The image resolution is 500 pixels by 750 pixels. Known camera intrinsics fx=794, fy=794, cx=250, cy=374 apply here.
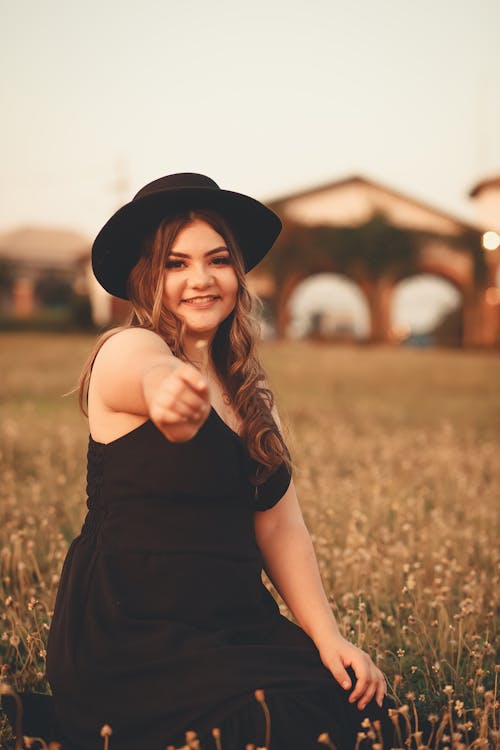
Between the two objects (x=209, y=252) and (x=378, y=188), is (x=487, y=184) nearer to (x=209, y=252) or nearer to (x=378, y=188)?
(x=378, y=188)

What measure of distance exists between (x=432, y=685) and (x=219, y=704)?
4.48 ft

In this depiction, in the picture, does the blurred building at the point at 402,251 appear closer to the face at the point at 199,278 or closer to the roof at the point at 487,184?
the roof at the point at 487,184

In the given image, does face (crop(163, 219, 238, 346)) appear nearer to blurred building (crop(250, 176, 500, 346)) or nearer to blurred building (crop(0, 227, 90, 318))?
blurred building (crop(0, 227, 90, 318))

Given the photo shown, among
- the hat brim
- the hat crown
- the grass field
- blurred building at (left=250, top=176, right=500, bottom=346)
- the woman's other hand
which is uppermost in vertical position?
blurred building at (left=250, top=176, right=500, bottom=346)

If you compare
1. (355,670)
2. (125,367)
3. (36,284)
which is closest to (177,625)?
(355,670)

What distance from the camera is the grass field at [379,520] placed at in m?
3.08

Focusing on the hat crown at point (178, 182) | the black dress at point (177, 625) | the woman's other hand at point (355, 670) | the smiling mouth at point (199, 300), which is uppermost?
the hat crown at point (178, 182)

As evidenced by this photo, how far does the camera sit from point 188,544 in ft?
7.25

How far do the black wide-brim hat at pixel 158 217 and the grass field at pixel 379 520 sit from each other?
70 cm

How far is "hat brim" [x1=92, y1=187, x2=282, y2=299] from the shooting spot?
2357mm

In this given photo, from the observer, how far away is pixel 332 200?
3044 centimetres

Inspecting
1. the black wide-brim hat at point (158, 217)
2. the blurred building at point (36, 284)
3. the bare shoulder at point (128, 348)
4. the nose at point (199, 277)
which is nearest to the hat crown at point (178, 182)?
the black wide-brim hat at point (158, 217)

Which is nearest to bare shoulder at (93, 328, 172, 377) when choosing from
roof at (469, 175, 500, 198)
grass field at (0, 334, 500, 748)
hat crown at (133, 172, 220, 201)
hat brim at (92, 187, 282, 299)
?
hat brim at (92, 187, 282, 299)

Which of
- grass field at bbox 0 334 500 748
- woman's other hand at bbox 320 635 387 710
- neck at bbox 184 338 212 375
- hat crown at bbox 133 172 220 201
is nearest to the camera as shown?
woman's other hand at bbox 320 635 387 710
